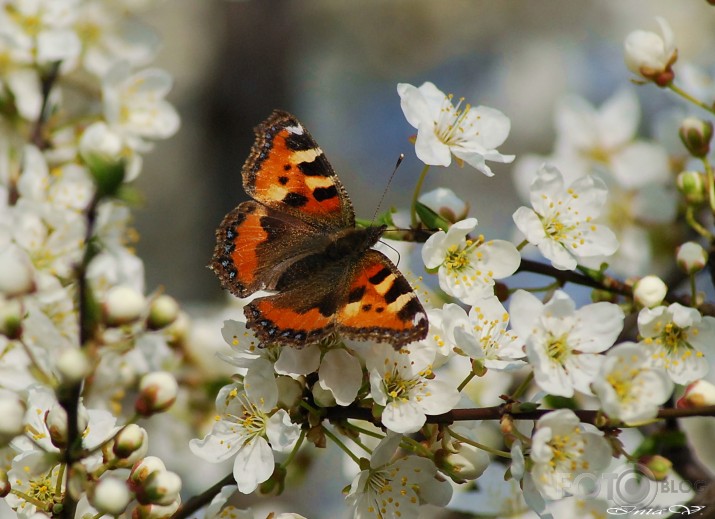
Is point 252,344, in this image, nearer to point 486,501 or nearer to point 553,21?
point 486,501

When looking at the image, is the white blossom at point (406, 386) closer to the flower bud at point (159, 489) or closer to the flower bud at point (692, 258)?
the flower bud at point (159, 489)

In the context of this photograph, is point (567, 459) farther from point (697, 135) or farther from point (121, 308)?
point (697, 135)

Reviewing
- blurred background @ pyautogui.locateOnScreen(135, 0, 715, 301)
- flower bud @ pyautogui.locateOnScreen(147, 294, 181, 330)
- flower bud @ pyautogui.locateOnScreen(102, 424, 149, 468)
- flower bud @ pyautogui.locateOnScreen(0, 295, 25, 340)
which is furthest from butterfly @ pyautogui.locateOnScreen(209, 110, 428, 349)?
blurred background @ pyautogui.locateOnScreen(135, 0, 715, 301)

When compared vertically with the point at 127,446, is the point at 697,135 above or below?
above

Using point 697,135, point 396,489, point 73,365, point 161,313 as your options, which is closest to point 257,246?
point 161,313

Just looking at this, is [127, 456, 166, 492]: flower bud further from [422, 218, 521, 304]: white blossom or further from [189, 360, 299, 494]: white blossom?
[422, 218, 521, 304]: white blossom

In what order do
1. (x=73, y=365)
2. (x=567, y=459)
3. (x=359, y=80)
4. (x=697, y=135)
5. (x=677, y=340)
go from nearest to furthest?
1. (x=73, y=365)
2. (x=567, y=459)
3. (x=677, y=340)
4. (x=697, y=135)
5. (x=359, y=80)

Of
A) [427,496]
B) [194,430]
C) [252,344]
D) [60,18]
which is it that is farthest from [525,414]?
[60,18]
